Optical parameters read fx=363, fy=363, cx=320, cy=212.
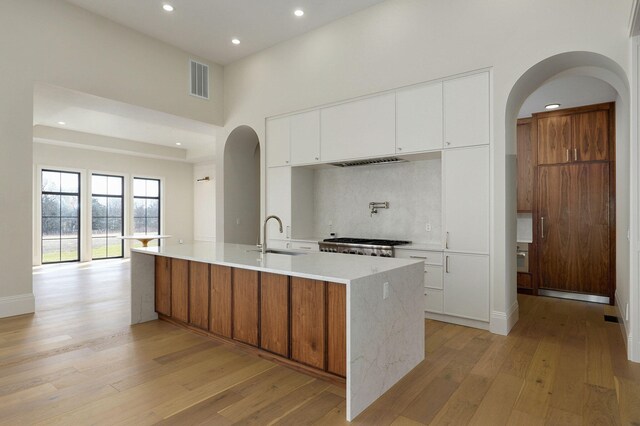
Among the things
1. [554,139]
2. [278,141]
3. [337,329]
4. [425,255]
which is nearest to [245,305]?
[337,329]

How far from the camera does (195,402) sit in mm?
2254

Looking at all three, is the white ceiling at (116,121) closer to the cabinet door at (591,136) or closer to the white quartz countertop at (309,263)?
the white quartz countertop at (309,263)

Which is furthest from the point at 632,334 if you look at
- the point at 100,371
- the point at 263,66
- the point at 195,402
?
the point at 263,66

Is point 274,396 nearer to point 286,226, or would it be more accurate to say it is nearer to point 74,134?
point 286,226

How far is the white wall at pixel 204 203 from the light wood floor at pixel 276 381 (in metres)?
7.23

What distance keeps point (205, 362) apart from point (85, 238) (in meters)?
8.09

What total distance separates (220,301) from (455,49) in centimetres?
355

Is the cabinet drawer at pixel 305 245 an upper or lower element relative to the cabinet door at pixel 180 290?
upper

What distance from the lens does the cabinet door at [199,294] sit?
3.40 metres

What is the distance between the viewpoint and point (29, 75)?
170 inches

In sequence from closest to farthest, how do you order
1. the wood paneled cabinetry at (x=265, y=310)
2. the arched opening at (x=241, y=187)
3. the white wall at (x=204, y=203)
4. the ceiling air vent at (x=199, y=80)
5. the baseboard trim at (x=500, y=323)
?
the wood paneled cabinetry at (x=265, y=310) → the baseboard trim at (x=500, y=323) → the ceiling air vent at (x=199, y=80) → the arched opening at (x=241, y=187) → the white wall at (x=204, y=203)

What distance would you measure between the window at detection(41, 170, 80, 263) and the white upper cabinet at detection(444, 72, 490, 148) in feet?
30.0

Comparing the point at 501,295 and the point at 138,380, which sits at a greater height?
the point at 501,295

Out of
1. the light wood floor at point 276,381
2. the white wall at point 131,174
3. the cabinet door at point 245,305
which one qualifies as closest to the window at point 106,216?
the white wall at point 131,174
